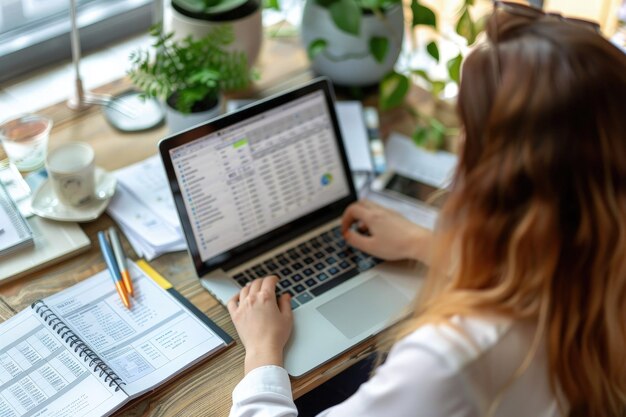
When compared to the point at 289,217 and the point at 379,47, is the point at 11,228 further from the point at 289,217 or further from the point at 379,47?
the point at 379,47

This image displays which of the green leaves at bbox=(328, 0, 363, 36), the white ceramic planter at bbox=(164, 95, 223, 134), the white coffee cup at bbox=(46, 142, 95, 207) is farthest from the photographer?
the green leaves at bbox=(328, 0, 363, 36)

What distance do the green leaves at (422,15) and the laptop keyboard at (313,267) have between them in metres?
0.51

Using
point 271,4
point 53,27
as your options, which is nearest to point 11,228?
point 53,27

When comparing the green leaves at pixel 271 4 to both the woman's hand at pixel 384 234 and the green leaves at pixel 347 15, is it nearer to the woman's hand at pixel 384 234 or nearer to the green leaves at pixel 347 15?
the green leaves at pixel 347 15

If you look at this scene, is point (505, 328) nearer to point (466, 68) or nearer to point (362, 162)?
point (466, 68)

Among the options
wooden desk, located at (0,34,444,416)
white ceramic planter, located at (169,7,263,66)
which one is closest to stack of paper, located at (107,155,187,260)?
wooden desk, located at (0,34,444,416)

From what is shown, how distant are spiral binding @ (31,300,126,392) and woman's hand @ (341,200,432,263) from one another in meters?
0.44

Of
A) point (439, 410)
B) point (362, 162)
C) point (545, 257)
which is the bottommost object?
point (362, 162)

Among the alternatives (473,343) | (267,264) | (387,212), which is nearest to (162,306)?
(267,264)

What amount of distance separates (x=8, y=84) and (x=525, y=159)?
49.9 inches

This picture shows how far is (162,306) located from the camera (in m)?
1.12

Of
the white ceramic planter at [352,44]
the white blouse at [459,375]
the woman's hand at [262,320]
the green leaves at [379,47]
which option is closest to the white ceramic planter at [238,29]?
the white ceramic planter at [352,44]

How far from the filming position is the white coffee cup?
1229mm

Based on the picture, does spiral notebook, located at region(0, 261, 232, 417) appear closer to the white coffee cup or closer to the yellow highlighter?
the yellow highlighter
